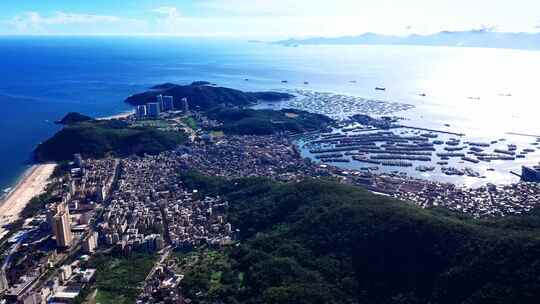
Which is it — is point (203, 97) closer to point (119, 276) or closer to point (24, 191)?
point (24, 191)

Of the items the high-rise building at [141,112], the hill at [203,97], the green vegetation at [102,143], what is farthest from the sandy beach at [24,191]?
the hill at [203,97]

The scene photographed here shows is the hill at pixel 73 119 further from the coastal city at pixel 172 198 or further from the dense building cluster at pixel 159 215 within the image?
the dense building cluster at pixel 159 215

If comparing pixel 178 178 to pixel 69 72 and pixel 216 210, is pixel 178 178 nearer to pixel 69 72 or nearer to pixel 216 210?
pixel 216 210

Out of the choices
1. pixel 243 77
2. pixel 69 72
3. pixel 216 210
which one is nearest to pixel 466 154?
pixel 216 210

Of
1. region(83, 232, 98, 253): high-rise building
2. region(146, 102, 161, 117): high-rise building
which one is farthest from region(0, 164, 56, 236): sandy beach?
region(146, 102, 161, 117): high-rise building

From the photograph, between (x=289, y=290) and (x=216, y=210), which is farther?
(x=216, y=210)
